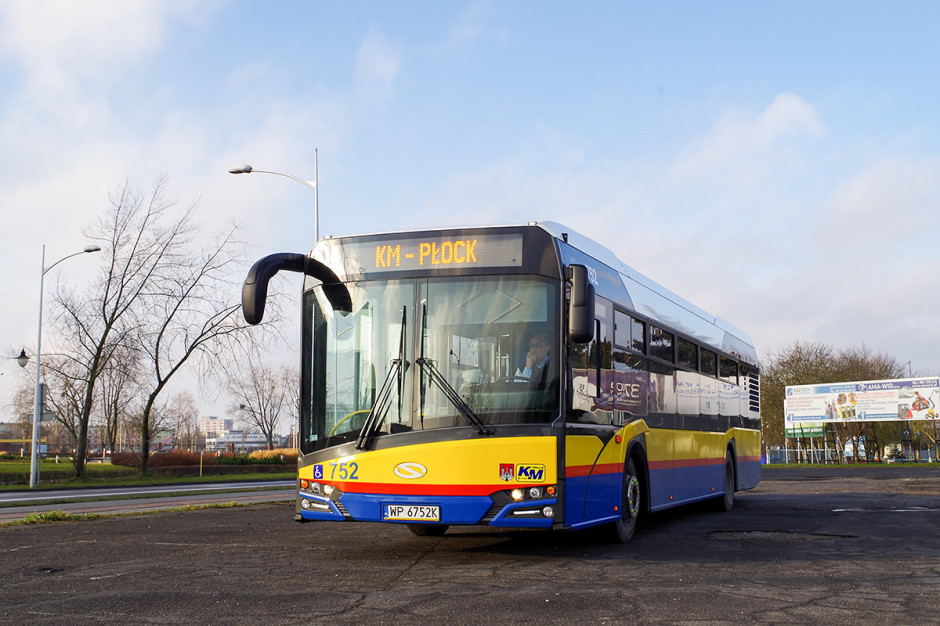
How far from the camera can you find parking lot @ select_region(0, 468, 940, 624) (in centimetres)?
637

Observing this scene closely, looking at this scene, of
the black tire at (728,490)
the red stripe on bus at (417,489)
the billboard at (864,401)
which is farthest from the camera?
the billboard at (864,401)

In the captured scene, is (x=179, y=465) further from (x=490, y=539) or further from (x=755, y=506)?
(x=490, y=539)

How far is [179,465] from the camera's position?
42.4 meters

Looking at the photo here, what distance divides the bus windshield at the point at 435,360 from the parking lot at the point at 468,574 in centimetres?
134

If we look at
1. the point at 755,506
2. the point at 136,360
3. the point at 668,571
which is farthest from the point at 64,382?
the point at 668,571

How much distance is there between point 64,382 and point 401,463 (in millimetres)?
34968

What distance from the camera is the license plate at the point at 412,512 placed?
8492 mm

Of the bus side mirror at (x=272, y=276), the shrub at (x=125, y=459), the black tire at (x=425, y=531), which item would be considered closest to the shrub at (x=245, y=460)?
the shrub at (x=125, y=459)

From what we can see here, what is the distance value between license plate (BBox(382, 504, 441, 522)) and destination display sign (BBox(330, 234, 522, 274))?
2.23 metres

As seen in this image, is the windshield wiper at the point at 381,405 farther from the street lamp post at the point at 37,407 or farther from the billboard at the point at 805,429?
the billboard at the point at 805,429

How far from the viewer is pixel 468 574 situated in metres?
8.06


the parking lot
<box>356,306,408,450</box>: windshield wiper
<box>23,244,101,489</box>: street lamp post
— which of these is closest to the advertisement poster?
the parking lot

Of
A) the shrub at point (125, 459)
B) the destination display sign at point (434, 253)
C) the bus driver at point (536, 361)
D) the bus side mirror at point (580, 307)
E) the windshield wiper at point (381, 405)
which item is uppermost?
the destination display sign at point (434, 253)

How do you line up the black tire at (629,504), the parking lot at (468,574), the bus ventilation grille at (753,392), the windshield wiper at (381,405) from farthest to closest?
the bus ventilation grille at (753,392)
the black tire at (629,504)
the windshield wiper at (381,405)
the parking lot at (468,574)
